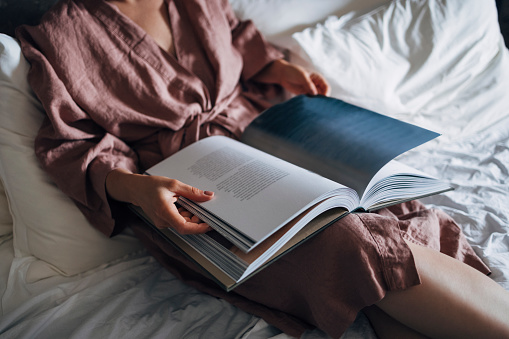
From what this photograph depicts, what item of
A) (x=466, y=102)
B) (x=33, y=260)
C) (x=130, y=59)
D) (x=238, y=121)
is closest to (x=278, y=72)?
(x=238, y=121)

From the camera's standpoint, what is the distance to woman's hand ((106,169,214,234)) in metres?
0.58

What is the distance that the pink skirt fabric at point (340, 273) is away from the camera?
0.55 metres

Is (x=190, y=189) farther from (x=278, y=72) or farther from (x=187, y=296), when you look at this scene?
(x=278, y=72)

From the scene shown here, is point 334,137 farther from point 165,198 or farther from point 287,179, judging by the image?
point 165,198

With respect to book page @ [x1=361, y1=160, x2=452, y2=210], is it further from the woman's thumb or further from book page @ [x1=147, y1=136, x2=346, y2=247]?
the woman's thumb

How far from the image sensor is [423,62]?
1061 millimetres

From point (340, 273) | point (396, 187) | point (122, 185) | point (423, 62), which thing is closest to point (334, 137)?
point (396, 187)

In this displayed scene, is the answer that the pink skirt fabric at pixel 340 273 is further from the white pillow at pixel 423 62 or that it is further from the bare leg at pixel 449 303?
the white pillow at pixel 423 62

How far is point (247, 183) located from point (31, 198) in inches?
17.8

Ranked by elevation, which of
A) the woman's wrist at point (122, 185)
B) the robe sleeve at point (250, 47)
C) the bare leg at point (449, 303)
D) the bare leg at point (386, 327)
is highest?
the robe sleeve at point (250, 47)

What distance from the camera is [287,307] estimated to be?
0.64 meters

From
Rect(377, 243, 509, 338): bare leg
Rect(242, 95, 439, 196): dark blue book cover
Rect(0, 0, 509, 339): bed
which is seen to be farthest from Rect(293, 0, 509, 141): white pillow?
Rect(377, 243, 509, 338): bare leg

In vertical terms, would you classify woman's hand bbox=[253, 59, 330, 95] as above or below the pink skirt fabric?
above

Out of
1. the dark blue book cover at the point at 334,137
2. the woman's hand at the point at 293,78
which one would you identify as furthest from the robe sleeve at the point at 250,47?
the dark blue book cover at the point at 334,137
